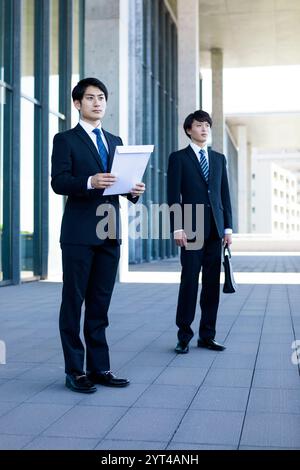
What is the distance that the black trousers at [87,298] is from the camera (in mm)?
4297

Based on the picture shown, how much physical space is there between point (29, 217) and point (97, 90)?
31.6 feet

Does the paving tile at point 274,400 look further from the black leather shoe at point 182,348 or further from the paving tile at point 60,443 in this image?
the black leather shoe at point 182,348

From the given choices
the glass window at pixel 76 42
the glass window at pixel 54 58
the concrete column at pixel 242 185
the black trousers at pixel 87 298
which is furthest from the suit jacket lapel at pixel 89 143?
the concrete column at pixel 242 185

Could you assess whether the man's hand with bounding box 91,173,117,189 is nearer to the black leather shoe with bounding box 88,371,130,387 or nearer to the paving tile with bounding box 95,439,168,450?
the black leather shoe with bounding box 88,371,130,387

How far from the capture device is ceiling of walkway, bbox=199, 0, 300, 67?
24.0 m

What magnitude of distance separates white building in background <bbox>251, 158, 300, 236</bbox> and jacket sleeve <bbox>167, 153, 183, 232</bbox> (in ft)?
289

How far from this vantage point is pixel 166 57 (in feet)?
85.4

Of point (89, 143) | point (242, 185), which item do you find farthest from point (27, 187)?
Result: point (242, 185)

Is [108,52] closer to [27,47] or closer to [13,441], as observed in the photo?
[27,47]

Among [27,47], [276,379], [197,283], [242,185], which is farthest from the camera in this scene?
[242,185]

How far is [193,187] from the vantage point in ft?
18.7

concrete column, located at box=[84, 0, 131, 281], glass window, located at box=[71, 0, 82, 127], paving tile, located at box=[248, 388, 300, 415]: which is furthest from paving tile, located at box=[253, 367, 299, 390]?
glass window, located at box=[71, 0, 82, 127]

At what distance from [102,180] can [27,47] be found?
10.5m
